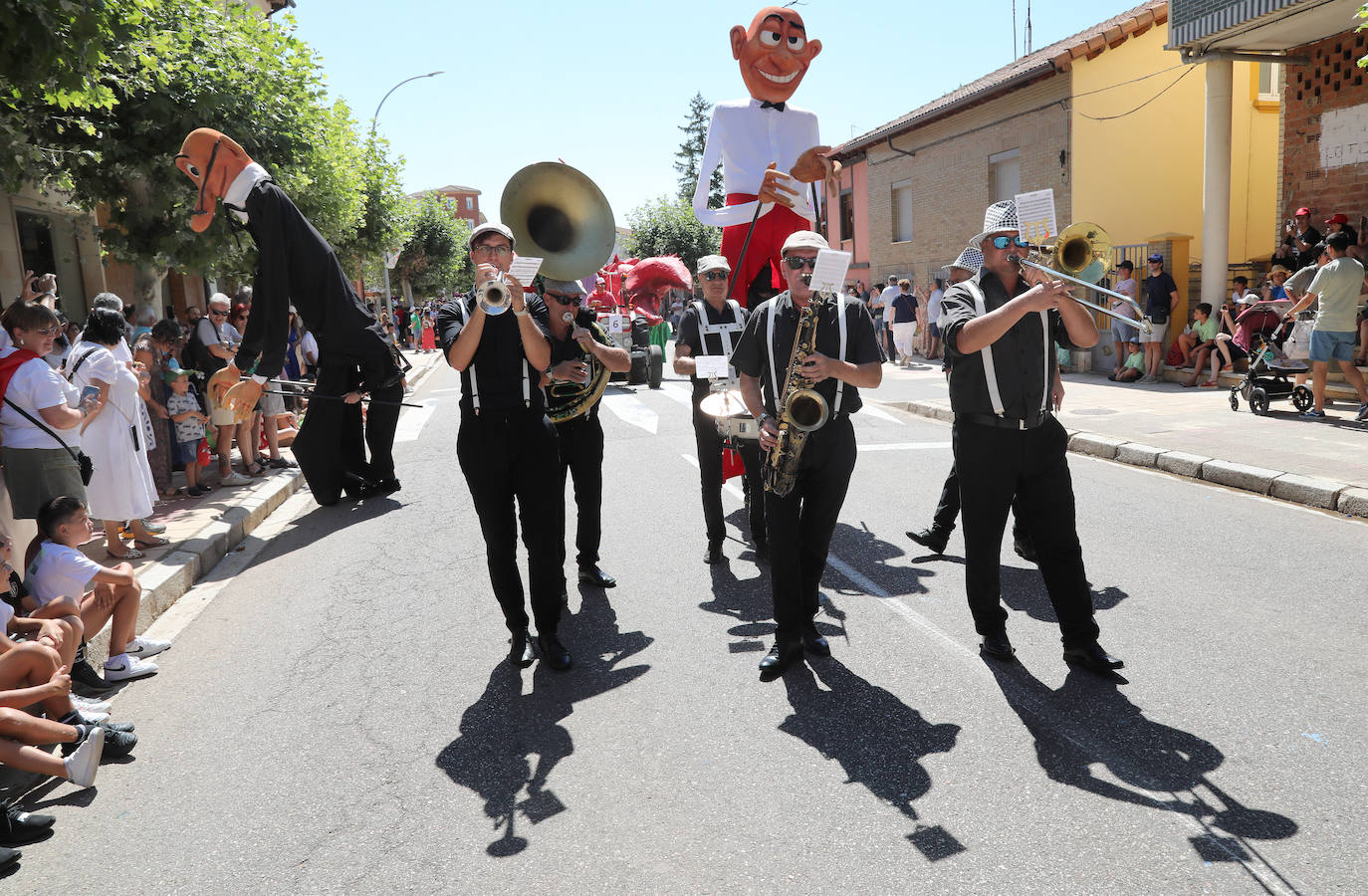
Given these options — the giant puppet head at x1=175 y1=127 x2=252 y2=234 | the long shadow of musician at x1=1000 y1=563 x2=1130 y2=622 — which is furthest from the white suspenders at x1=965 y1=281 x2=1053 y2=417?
the giant puppet head at x1=175 y1=127 x2=252 y2=234

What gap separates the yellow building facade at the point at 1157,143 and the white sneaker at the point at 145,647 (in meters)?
17.2

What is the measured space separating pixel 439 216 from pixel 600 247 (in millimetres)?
49084

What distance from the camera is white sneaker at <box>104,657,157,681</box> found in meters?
4.77

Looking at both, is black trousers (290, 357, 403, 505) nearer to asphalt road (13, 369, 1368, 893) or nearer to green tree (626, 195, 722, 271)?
asphalt road (13, 369, 1368, 893)

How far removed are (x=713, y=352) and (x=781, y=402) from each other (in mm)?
1937

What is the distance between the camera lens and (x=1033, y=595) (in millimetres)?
5250

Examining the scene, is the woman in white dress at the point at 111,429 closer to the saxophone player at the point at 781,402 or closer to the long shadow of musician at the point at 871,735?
the saxophone player at the point at 781,402

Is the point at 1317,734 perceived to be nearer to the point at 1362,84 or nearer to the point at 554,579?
the point at 554,579

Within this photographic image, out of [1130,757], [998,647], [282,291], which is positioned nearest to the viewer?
[1130,757]

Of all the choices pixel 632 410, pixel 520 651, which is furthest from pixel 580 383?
pixel 632 410

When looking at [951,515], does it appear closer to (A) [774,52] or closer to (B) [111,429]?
(A) [774,52]

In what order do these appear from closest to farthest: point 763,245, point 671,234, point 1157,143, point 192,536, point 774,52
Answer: point 763,245 < point 774,52 < point 192,536 < point 1157,143 < point 671,234

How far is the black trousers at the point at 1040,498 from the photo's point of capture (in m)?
4.15

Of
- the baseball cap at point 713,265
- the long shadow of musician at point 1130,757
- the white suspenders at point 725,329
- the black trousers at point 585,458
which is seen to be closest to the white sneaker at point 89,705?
the black trousers at point 585,458
